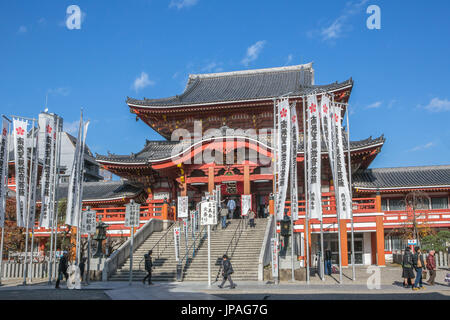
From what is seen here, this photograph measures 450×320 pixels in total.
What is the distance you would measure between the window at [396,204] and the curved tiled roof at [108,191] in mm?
17674

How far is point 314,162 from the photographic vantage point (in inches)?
715

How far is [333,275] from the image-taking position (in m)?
20.5

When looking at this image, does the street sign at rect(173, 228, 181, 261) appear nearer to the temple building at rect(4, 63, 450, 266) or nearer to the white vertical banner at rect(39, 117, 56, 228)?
the white vertical banner at rect(39, 117, 56, 228)

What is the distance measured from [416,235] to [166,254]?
47.7 ft

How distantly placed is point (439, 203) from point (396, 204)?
2.77 meters

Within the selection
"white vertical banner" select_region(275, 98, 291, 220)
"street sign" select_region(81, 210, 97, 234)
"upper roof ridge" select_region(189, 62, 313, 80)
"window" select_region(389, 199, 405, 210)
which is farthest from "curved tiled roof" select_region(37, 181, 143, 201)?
"window" select_region(389, 199, 405, 210)

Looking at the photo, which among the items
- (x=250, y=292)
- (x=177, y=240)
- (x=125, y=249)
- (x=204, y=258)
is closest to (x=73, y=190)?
(x=125, y=249)

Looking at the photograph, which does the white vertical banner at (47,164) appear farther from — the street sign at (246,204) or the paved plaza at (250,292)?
the street sign at (246,204)

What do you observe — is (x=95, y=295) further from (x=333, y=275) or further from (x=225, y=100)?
(x=225, y=100)

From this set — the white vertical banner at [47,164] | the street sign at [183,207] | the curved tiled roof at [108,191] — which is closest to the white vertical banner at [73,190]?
the white vertical banner at [47,164]

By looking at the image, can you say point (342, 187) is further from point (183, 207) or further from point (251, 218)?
point (183, 207)

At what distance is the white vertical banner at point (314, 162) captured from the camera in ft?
57.8

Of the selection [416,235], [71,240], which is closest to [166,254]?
[71,240]
